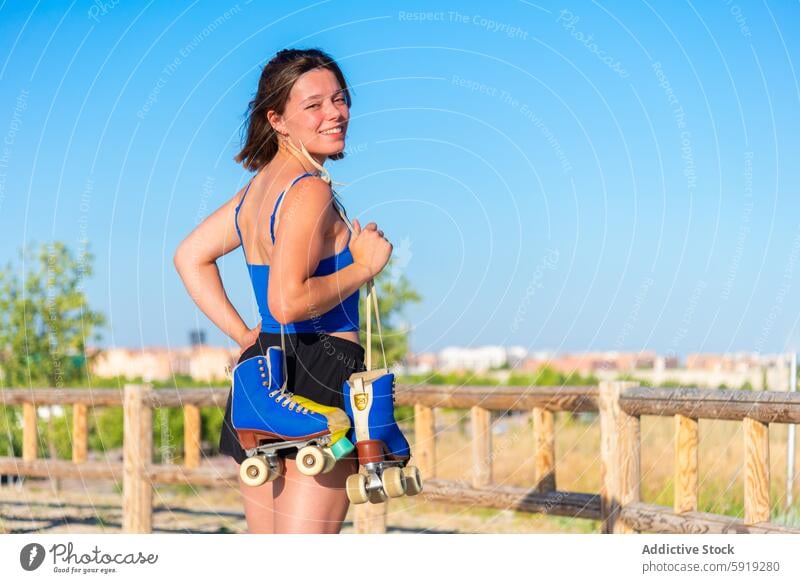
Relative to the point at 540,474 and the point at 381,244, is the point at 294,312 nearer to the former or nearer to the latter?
the point at 381,244

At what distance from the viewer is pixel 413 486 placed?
284 centimetres

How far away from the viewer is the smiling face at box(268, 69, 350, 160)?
2.92 m

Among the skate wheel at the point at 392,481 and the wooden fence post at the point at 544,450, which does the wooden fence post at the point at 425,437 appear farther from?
the skate wheel at the point at 392,481

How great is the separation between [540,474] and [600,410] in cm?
59

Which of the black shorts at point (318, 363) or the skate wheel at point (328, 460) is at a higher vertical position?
the black shorts at point (318, 363)

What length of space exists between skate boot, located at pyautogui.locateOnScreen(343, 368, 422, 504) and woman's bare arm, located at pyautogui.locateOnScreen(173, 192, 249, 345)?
543 mm

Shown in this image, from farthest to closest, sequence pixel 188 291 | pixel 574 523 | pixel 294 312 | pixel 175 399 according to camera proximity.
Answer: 1. pixel 574 523
2. pixel 175 399
3. pixel 188 291
4. pixel 294 312

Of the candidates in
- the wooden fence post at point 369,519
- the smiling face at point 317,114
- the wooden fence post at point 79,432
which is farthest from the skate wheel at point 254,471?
the wooden fence post at point 79,432

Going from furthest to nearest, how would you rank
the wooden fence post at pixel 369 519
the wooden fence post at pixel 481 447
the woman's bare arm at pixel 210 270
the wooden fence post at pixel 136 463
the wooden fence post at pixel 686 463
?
the wooden fence post at pixel 136 463 → the wooden fence post at pixel 369 519 → the wooden fence post at pixel 481 447 → the wooden fence post at pixel 686 463 → the woman's bare arm at pixel 210 270

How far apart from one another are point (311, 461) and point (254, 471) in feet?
0.57

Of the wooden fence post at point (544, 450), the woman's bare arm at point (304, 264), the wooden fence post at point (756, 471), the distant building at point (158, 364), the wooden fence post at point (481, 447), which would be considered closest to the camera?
the woman's bare arm at point (304, 264)

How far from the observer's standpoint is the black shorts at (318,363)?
113 inches

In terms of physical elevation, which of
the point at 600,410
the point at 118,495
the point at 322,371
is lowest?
the point at 118,495
